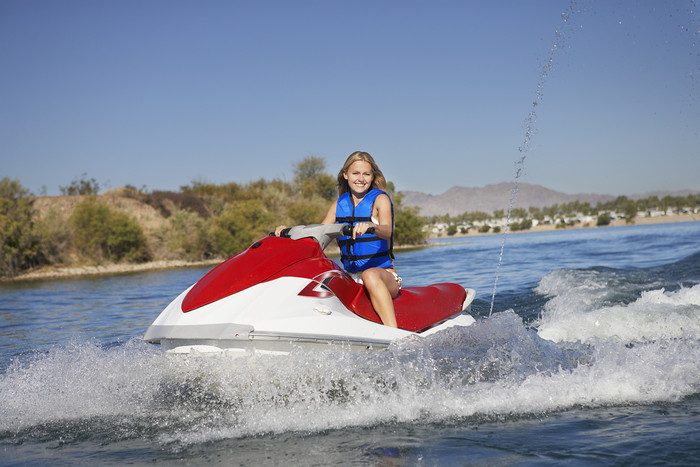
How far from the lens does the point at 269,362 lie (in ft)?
10.6

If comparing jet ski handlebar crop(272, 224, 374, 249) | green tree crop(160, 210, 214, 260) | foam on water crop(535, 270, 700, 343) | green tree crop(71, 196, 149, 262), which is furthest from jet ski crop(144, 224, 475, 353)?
green tree crop(160, 210, 214, 260)

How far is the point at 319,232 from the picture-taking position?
3.88 meters

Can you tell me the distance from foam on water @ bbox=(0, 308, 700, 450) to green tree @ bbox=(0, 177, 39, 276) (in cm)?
2514

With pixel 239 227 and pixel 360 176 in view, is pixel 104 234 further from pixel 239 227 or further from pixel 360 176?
pixel 360 176

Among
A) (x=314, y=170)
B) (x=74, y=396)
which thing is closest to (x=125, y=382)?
Result: (x=74, y=396)

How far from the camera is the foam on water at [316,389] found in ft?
10.1

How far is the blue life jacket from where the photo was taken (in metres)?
4.38

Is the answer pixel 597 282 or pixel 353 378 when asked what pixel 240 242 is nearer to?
pixel 597 282

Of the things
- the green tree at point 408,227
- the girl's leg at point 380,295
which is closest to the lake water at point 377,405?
the girl's leg at point 380,295

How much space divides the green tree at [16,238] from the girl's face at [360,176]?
84.1ft

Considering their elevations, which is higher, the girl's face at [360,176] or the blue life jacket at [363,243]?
the girl's face at [360,176]

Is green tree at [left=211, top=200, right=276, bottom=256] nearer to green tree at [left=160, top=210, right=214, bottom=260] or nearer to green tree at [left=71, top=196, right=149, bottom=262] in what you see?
green tree at [left=160, top=210, right=214, bottom=260]

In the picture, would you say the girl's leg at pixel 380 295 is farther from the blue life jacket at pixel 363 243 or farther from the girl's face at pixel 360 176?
the girl's face at pixel 360 176

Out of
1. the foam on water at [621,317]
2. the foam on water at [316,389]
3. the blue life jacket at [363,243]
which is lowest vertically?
the foam on water at [621,317]
